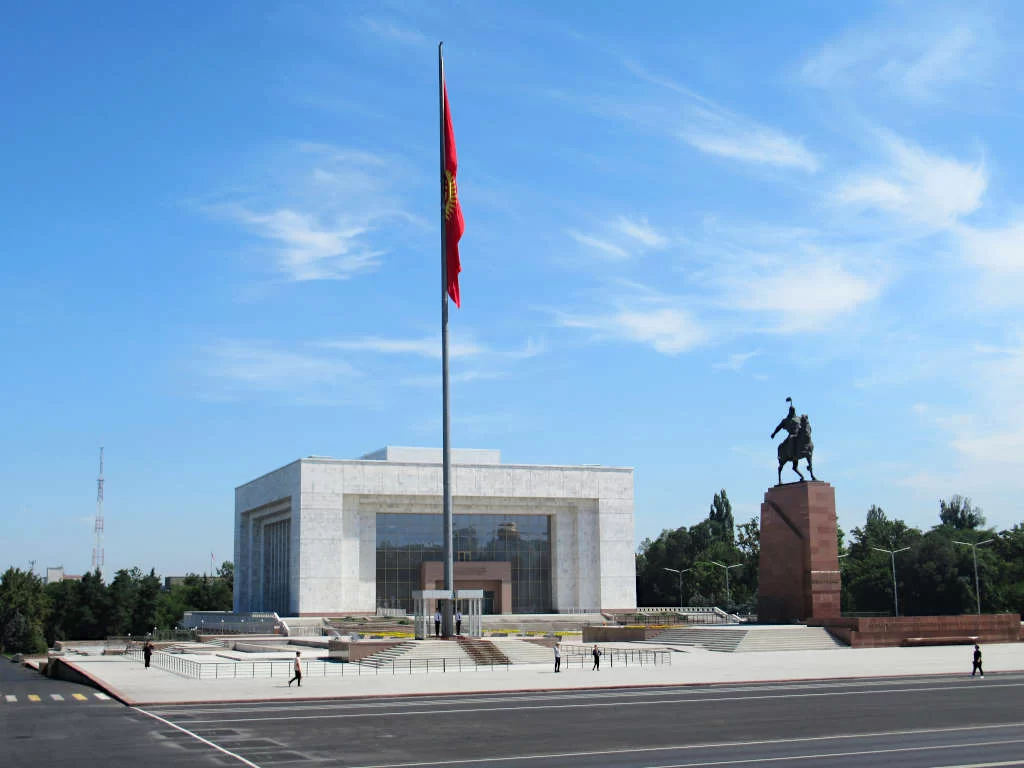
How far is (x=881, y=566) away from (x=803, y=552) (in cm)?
4730

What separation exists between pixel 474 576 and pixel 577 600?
8988 mm

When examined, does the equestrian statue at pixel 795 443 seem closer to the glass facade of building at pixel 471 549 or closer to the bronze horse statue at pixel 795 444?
the bronze horse statue at pixel 795 444

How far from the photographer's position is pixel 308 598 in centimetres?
7912

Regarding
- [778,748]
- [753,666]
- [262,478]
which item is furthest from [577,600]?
[778,748]

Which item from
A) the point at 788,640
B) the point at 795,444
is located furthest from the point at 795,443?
the point at 788,640

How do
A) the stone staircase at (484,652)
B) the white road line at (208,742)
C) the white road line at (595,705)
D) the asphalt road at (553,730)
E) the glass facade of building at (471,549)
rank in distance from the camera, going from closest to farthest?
the white road line at (208,742), the asphalt road at (553,730), the white road line at (595,705), the stone staircase at (484,652), the glass facade of building at (471,549)

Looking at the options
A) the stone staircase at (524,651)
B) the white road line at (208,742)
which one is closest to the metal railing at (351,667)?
the stone staircase at (524,651)

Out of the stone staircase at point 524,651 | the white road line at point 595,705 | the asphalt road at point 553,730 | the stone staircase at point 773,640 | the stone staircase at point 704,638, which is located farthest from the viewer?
the stone staircase at point 704,638

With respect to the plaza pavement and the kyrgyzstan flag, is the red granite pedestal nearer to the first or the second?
the plaza pavement

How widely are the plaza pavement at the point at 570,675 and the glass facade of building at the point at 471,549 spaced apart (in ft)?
114

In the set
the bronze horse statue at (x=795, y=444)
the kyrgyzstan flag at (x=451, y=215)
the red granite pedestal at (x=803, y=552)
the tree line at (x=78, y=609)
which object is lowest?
the tree line at (x=78, y=609)

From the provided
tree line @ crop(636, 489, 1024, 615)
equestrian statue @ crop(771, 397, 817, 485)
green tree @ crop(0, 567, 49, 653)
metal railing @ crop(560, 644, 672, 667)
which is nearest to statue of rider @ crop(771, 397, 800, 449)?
equestrian statue @ crop(771, 397, 817, 485)

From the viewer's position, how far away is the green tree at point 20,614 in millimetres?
94750

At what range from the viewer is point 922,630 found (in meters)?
52.6
